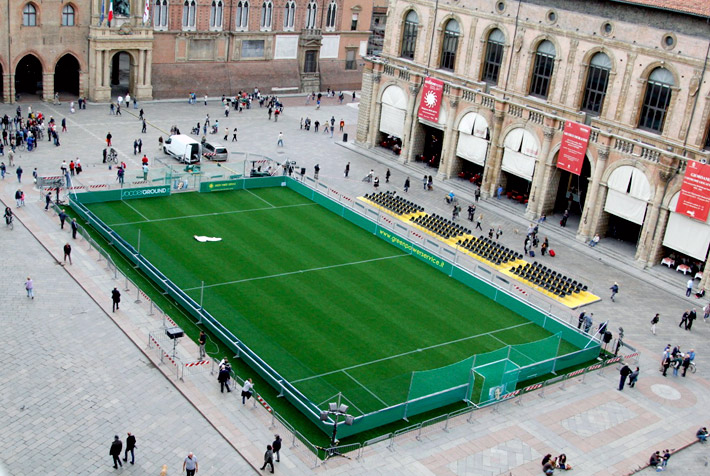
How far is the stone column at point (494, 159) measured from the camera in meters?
66.2

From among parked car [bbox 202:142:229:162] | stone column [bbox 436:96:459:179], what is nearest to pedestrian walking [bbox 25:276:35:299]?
parked car [bbox 202:142:229:162]

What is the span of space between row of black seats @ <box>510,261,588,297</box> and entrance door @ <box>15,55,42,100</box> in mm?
52593

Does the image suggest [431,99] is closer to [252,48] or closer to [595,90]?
[595,90]

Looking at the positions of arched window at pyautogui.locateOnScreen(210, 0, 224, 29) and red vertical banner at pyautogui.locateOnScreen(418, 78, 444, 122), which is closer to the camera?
red vertical banner at pyautogui.locateOnScreen(418, 78, 444, 122)

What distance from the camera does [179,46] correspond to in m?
88.2

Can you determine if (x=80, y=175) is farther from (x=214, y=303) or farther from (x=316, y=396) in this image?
(x=316, y=396)

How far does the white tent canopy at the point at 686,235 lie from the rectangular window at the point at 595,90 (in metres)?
9.31

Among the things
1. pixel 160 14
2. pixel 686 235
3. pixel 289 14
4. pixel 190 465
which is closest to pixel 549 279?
pixel 686 235

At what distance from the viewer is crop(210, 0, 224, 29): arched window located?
291 feet

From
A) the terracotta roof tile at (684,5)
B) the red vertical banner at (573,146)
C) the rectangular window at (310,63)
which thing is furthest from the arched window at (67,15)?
the terracotta roof tile at (684,5)

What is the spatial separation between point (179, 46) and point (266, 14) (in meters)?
10.9

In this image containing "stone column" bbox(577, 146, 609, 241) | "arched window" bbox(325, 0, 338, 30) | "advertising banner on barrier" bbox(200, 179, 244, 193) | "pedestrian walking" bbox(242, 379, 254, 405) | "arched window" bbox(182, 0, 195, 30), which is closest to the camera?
"pedestrian walking" bbox(242, 379, 254, 405)

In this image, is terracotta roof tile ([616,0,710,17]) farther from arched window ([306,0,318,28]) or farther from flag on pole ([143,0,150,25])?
arched window ([306,0,318,28])

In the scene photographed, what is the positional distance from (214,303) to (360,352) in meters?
8.86
